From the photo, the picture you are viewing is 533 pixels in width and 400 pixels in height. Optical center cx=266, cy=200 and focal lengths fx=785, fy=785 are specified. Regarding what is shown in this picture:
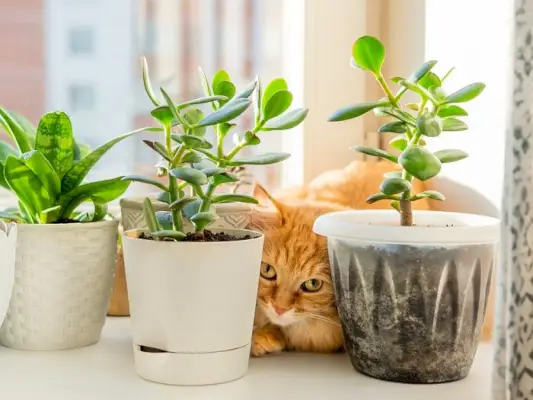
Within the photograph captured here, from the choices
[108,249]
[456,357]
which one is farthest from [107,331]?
[456,357]

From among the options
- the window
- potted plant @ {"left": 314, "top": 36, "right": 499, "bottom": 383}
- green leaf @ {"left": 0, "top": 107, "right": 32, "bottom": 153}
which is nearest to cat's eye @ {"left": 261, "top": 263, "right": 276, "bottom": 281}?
potted plant @ {"left": 314, "top": 36, "right": 499, "bottom": 383}

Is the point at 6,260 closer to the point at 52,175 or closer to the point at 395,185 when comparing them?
the point at 52,175

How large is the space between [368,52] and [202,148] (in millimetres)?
206

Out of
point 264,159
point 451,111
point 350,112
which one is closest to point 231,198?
point 264,159

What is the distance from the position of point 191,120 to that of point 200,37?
0.65 meters

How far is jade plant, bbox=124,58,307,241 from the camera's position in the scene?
81 centimetres

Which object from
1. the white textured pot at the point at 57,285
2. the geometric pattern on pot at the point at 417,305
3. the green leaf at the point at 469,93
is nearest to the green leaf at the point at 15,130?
the white textured pot at the point at 57,285

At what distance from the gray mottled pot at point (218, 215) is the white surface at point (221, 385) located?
166 millimetres

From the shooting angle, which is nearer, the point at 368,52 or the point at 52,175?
the point at 368,52

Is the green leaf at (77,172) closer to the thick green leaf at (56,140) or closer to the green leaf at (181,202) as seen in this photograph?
the thick green leaf at (56,140)

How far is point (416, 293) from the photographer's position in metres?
0.83

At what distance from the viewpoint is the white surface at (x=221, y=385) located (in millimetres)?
822

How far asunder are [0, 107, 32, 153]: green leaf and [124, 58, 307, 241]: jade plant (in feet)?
0.56

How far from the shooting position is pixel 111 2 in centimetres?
146
